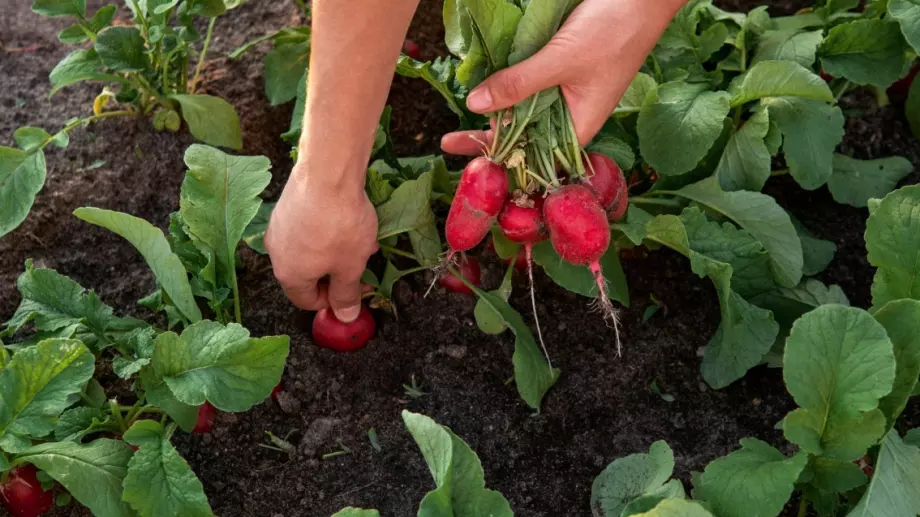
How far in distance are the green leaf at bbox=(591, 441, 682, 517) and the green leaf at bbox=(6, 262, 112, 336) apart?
0.99 meters

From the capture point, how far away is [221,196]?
191cm

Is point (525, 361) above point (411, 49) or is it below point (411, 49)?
below

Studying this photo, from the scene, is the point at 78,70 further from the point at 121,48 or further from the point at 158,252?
the point at 158,252

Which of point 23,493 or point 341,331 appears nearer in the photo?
point 23,493

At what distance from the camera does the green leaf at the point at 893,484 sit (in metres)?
1.55

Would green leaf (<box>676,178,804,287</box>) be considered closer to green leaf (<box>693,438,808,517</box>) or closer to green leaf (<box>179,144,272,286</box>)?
A: green leaf (<box>693,438,808,517</box>)

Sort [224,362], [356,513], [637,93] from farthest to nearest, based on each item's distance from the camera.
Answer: [637,93]
[224,362]
[356,513]

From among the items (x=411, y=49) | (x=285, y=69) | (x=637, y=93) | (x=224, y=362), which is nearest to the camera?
(x=224, y=362)

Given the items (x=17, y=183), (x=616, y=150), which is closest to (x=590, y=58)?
(x=616, y=150)

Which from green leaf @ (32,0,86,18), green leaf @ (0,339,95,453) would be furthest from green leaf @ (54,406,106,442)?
green leaf @ (32,0,86,18)

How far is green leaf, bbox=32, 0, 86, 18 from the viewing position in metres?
Result: 2.18

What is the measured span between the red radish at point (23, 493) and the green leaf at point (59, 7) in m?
1.03

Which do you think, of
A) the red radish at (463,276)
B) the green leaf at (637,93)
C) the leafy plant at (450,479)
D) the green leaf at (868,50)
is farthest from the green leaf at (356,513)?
the green leaf at (868,50)

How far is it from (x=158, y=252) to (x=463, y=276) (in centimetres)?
64
